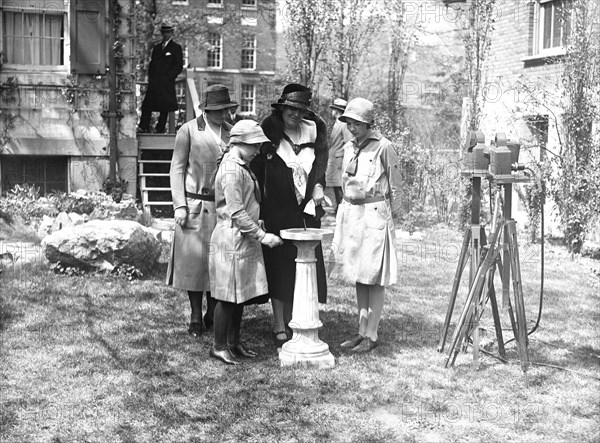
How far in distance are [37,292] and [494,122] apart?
385 inches

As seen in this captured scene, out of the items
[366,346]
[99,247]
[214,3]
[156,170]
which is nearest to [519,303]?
[366,346]

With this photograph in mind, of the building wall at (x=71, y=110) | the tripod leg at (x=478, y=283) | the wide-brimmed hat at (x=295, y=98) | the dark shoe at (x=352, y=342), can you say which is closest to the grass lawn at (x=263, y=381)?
the dark shoe at (x=352, y=342)

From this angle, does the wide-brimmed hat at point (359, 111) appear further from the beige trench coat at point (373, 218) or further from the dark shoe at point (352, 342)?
the dark shoe at point (352, 342)

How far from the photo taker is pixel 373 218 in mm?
6500

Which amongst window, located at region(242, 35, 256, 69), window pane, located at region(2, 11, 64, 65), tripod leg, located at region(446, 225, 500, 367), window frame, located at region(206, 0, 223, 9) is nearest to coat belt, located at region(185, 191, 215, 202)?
tripod leg, located at region(446, 225, 500, 367)

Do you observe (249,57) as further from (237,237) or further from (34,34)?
(237,237)

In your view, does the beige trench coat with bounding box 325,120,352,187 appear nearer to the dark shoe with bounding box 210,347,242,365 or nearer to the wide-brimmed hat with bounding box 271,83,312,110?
the wide-brimmed hat with bounding box 271,83,312,110

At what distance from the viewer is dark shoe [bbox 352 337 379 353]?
6516mm

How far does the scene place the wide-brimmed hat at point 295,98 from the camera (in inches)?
252

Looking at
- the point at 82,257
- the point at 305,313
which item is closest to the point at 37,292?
the point at 82,257

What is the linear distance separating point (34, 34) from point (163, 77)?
2.33m

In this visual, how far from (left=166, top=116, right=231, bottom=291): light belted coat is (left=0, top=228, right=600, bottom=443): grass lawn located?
60 centimetres

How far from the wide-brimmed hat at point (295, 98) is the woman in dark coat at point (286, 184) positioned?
0.07 ft

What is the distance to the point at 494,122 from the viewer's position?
15.4m
